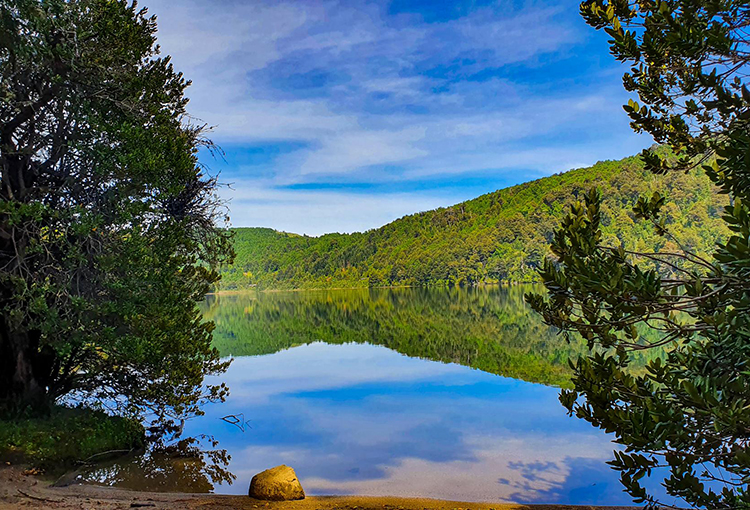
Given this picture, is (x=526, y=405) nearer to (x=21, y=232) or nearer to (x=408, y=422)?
(x=408, y=422)

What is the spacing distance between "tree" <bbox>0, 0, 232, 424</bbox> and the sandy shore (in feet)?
7.22

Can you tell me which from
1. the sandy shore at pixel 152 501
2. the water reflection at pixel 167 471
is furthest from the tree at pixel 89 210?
the sandy shore at pixel 152 501

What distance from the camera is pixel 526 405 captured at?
14930mm

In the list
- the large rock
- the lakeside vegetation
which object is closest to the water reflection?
the large rock

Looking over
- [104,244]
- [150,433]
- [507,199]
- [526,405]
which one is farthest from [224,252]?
[507,199]

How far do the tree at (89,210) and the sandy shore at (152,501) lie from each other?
220 centimetres

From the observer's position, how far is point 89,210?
374 inches

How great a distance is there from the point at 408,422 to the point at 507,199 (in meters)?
166

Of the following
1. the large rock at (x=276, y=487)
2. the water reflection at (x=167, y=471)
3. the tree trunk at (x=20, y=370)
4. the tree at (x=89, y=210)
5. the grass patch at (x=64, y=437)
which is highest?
the tree at (x=89, y=210)

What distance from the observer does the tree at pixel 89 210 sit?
8.59 meters

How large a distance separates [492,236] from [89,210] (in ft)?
432

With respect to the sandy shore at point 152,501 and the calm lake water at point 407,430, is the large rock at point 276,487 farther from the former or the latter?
the calm lake water at point 407,430

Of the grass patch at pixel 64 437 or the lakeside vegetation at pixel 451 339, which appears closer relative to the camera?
the grass patch at pixel 64 437

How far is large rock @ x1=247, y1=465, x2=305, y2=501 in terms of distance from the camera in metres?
7.49
